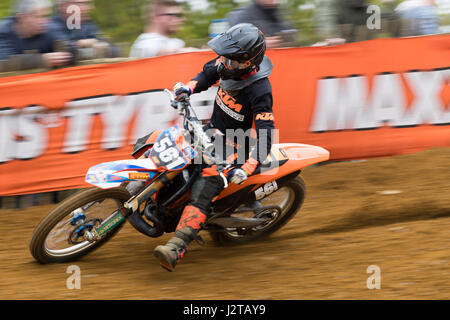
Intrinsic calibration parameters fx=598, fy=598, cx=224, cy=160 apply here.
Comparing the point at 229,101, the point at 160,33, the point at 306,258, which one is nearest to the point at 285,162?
the point at 229,101

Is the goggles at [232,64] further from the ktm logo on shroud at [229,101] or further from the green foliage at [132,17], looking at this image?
the green foliage at [132,17]

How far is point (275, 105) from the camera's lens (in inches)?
291

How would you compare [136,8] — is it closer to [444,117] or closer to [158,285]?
[444,117]

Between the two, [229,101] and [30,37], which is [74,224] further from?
[30,37]

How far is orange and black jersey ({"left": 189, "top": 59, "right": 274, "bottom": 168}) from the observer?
498 cm

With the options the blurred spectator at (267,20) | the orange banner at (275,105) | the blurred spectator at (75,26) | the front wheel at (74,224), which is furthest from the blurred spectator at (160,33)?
the front wheel at (74,224)

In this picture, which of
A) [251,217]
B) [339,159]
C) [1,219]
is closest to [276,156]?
[251,217]

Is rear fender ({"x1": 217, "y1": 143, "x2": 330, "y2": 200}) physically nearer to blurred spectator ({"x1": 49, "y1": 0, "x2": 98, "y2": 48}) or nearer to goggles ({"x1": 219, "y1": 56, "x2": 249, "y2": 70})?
goggles ({"x1": 219, "y1": 56, "x2": 249, "y2": 70})

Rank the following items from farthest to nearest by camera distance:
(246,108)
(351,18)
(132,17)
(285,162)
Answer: (132,17), (351,18), (285,162), (246,108)

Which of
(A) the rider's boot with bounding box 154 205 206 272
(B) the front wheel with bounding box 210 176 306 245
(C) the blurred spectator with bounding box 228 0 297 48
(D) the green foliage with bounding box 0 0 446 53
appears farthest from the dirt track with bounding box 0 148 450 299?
(D) the green foliage with bounding box 0 0 446 53

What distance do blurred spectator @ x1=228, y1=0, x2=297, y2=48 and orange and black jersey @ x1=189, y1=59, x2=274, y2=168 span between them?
2029 mm

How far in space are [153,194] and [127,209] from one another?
10.1 inches

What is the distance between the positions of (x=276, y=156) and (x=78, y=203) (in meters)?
1.83

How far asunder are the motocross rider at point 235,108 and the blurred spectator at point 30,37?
2155 millimetres
